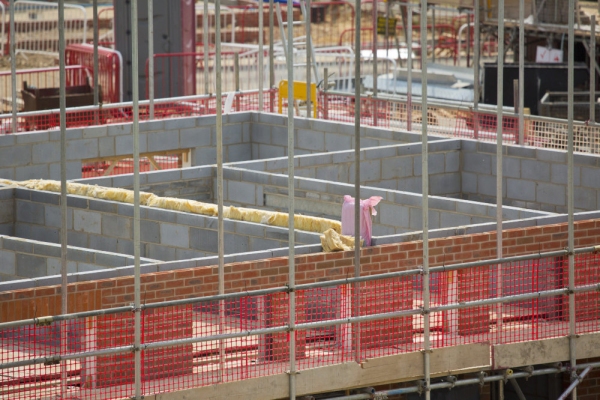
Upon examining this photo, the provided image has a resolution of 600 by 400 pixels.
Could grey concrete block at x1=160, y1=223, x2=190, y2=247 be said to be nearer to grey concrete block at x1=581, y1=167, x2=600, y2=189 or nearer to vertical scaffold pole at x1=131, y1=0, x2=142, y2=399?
vertical scaffold pole at x1=131, y1=0, x2=142, y2=399

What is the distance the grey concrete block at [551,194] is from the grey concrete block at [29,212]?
6867 mm

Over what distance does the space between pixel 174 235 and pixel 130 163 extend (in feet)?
25.6

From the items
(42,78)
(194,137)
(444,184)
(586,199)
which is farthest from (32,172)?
(42,78)

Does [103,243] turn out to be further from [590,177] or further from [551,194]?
[590,177]

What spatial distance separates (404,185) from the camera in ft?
60.1

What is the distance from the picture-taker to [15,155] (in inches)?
744

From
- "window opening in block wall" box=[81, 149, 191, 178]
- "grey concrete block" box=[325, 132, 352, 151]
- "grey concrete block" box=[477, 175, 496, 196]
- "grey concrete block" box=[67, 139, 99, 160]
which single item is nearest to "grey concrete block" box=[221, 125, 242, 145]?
"window opening in block wall" box=[81, 149, 191, 178]

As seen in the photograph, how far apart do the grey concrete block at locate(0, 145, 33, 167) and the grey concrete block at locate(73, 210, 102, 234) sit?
13.4 feet

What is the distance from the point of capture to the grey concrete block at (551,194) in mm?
17609

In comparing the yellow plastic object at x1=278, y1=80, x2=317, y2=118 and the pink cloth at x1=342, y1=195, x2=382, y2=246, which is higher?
the yellow plastic object at x1=278, y1=80, x2=317, y2=118

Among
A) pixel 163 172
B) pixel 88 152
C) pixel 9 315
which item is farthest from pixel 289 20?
pixel 88 152

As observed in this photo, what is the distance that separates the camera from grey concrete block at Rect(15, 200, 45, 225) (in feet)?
51.4

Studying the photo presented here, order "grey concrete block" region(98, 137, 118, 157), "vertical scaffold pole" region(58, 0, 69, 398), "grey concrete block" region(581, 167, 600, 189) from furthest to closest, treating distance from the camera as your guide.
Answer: "grey concrete block" region(98, 137, 118, 157)
"grey concrete block" region(581, 167, 600, 189)
"vertical scaffold pole" region(58, 0, 69, 398)

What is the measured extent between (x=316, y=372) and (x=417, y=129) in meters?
10.9
